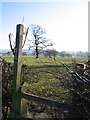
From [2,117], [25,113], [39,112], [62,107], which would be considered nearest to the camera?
[62,107]

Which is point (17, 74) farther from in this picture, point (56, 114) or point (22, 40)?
point (56, 114)

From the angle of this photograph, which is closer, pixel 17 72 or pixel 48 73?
pixel 17 72

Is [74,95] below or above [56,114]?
above

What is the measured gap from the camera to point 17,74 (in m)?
4.04

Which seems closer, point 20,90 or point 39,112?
point 20,90

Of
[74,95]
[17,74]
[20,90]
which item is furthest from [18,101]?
[74,95]

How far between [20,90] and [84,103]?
129cm

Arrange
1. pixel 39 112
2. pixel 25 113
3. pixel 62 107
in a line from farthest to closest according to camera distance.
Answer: pixel 39 112, pixel 25 113, pixel 62 107

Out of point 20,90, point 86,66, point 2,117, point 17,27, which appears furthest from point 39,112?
point 17,27

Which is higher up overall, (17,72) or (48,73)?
(17,72)

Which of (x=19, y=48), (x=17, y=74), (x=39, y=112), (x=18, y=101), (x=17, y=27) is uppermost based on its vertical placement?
(x=17, y=27)

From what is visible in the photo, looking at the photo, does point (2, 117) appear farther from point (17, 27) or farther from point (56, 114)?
point (17, 27)

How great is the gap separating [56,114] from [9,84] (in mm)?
1206

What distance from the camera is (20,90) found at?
406 centimetres
